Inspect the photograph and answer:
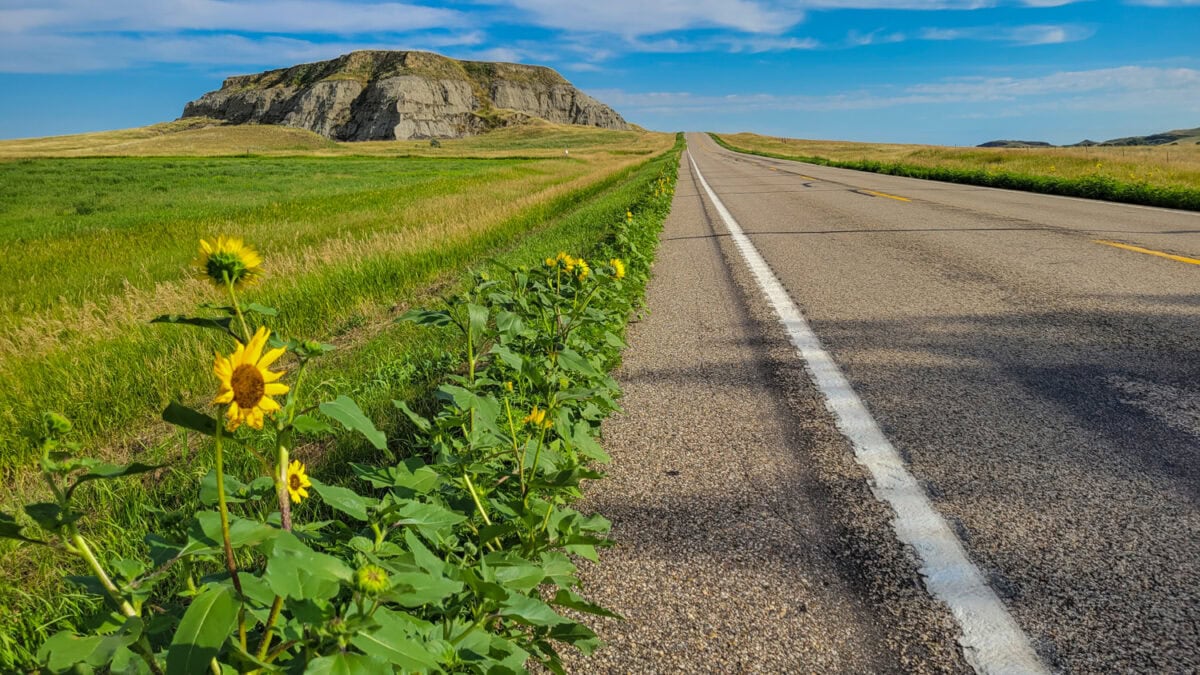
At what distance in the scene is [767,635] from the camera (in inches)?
71.3

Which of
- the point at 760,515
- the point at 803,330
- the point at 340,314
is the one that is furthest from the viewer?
the point at 340,314

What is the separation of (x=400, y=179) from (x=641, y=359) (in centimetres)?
2655

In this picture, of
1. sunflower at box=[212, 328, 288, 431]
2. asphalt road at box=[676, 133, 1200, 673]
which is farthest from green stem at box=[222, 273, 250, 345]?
asphalt road at box=[676, 133, 1200, 673]

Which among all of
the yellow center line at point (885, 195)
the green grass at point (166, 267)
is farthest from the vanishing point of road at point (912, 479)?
the yellow center line at point (885, 195)

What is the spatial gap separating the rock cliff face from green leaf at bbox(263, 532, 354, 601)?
127761 millimetres

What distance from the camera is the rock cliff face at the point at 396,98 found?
408 ft

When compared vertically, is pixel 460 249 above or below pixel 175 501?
above

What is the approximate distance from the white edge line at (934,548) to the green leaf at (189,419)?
1.76 m

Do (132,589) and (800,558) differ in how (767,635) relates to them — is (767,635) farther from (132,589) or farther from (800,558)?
(132,589)

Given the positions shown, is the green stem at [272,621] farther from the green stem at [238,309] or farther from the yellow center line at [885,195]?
the yellow center line at [885,195]

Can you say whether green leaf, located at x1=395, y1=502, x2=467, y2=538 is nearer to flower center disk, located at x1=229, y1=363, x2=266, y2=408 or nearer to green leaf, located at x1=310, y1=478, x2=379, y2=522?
green leaf, located at x1=310, y1=478, x2=379, y2=522

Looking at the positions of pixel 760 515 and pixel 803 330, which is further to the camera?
pixel 803 330

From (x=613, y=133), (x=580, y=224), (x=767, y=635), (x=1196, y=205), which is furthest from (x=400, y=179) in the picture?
(x=613, y=133)

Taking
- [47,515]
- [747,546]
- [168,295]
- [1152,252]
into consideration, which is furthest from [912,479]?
[168,295]
